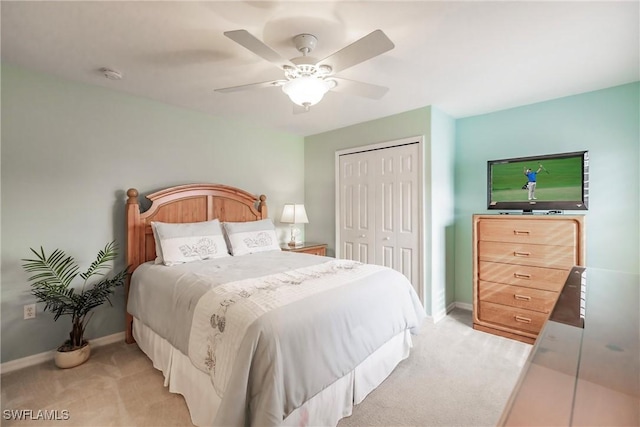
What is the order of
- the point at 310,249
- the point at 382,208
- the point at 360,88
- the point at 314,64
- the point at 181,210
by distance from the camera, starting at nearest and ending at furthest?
the point at 314,64 < the point at 360,88 < the point at 181,210 < the point at 382,208 < the point at 310,249

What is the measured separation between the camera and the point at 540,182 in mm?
2881

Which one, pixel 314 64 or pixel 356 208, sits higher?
pixel 314 64

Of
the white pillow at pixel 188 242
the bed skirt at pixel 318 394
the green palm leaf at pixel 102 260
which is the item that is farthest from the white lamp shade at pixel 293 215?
the bed skirt at pixel 318 394

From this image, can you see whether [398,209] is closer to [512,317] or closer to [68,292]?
[512,317]

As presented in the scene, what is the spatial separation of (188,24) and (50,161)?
1795 millimetres

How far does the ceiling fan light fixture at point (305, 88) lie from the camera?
1.83 meters

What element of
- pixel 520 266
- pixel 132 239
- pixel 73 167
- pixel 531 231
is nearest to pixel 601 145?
pixel 531 231

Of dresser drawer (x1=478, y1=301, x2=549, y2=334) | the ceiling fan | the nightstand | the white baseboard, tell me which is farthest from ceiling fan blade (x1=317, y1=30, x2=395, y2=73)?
the white baseboard

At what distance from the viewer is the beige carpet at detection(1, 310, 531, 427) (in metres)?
1.72

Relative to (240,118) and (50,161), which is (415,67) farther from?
(50,161)

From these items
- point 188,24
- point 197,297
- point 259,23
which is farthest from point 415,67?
point 197,297

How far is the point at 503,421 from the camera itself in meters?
0.43

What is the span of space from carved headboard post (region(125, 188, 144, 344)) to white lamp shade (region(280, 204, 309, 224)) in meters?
1.80

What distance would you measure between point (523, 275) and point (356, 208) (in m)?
1.98
